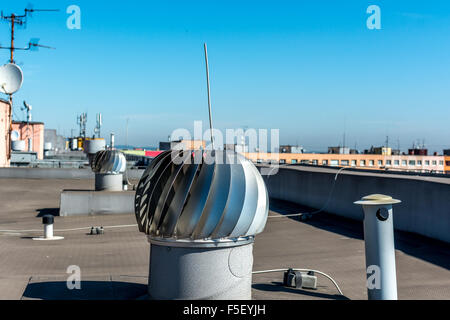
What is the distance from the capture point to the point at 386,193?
12781 millimetres

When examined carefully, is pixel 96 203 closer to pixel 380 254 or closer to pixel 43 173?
pixel 380 254

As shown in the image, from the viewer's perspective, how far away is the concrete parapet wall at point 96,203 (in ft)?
60.0

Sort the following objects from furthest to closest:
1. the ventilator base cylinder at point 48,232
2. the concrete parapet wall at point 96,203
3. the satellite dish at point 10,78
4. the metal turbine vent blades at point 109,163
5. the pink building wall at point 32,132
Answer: the pink building wall at point 32,132 → the satellite dish at point 10,78 → the metal turbine vent blades at point 109,163 → the concrete parapet wall at point 96,203 → the ventilator base cylinder at point 48,232

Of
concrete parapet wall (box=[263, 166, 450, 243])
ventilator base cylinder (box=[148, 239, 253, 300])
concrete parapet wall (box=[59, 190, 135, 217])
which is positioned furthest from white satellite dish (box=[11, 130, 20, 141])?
ventilator base cylinder (box=[148, 239, 253, 300])

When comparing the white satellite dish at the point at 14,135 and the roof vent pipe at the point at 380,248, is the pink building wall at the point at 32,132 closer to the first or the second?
the white satellite dish at the point at 14,135

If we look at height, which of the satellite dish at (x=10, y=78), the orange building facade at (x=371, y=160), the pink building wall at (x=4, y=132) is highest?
the satellite dish at (x=10, y=78)

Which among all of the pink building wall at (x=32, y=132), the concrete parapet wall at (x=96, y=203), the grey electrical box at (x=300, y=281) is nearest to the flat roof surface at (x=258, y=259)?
the grey electrical box at (x=300, y=281)

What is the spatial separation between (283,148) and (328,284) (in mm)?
113366

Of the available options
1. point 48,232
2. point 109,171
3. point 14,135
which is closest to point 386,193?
point 48,232

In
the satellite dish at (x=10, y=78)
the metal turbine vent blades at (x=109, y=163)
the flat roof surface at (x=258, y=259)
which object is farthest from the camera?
the satellite dish at (x=10, y=78)

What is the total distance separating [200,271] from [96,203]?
533 inches

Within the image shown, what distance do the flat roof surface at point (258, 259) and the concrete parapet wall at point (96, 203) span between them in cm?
143
